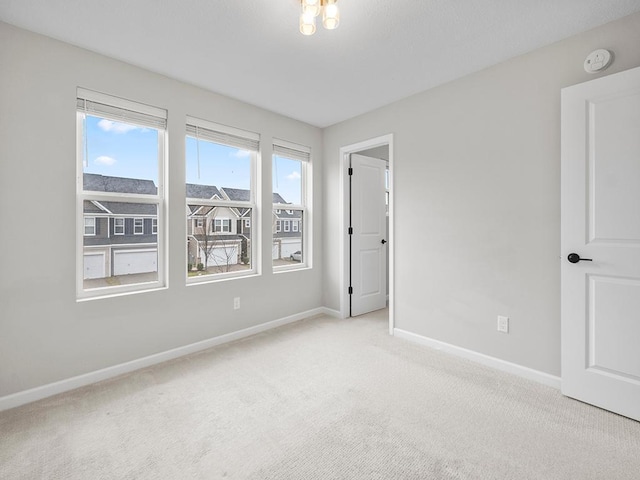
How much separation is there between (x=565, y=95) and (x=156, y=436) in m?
3.38

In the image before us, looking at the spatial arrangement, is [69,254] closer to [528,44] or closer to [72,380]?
[72,380]

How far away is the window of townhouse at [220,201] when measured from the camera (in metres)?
3.02

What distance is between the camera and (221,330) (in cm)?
315

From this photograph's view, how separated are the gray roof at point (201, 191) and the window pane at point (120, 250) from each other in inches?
14.6

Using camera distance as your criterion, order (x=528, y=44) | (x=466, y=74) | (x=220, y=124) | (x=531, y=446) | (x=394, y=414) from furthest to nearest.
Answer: (x=220, y=124) < (x=466, y=74) < (x=528, y=44) < (x=394, y=414) < (x=531, y=446)

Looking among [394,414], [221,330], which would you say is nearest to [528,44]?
[394,414]

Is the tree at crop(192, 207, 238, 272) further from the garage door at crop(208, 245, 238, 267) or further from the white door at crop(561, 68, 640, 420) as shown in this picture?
the white door at crop(561, 68, 640, 420)

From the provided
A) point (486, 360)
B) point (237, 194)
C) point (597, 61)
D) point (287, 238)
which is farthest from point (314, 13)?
point (486, 360)

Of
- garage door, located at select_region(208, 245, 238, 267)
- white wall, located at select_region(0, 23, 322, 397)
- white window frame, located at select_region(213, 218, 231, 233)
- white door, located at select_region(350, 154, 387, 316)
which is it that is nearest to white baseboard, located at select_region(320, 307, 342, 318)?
white door, located at select_region(350, 154, 387, 316)

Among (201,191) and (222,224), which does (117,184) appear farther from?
(222,224)

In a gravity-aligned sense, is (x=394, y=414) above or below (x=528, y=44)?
below

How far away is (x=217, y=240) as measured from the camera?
3242mm

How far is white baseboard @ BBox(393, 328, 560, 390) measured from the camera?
91.0 inches

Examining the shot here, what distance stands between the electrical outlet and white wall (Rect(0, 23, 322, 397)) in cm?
276
